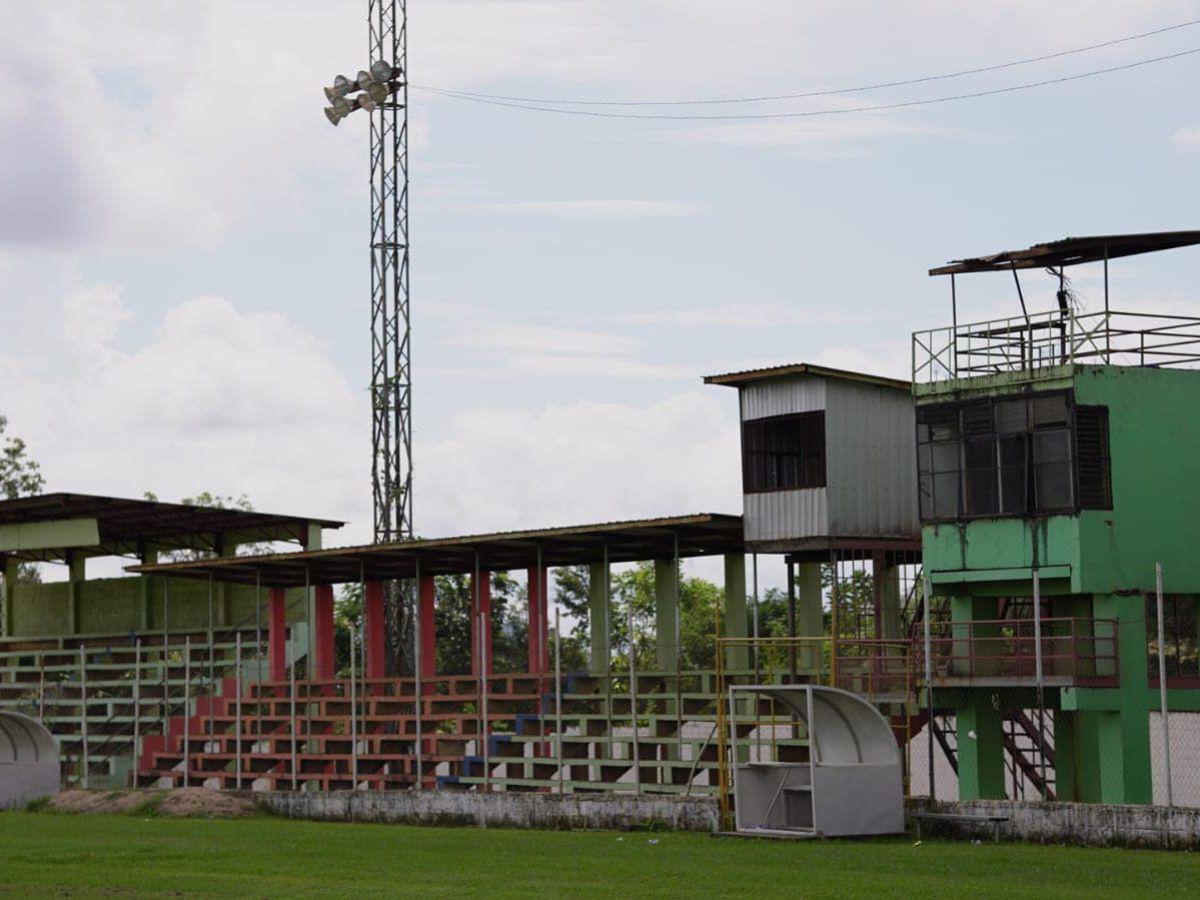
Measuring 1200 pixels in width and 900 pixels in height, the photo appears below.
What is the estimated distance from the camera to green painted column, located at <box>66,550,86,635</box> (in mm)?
51844

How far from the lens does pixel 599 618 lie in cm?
4012

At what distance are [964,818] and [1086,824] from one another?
1781 millimetres

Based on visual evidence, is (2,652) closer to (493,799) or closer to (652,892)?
(493,799)

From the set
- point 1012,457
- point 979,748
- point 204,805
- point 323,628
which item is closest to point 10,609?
point 323,628

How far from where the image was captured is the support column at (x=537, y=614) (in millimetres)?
38812

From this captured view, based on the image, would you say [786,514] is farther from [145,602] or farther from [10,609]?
[10,609]

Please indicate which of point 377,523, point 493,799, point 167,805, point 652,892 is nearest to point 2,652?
point 377,523

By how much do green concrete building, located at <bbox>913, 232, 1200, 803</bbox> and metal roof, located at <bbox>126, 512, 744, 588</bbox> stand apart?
415 cm

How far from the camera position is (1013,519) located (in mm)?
31828

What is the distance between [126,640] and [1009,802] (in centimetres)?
2988

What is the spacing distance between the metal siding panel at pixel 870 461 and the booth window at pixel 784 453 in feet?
0.89

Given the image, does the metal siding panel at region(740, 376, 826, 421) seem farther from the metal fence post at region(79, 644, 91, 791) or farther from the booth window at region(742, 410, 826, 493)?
the metal fence post at region(79, 644, 91, 791)

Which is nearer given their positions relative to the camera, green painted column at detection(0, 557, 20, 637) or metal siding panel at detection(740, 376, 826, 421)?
metal siding panel at detection(740, 376, 826, 421)

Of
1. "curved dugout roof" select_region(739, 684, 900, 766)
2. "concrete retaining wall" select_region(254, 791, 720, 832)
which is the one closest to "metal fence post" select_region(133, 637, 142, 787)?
"concrete retaining wall" select_region(254, 791, 720, 832)
